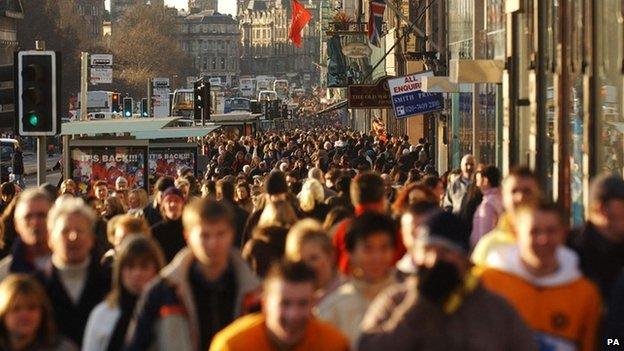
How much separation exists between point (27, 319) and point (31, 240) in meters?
2.32

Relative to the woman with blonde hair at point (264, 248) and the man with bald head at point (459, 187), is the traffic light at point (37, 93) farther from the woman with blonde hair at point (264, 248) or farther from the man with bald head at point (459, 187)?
the woman with blonde hair at point (264, 248)

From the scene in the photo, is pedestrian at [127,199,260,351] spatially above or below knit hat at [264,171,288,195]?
below

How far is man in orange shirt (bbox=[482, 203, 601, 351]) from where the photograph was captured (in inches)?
318

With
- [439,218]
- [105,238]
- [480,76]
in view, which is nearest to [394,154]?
[480,76]

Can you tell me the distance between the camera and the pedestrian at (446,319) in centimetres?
721

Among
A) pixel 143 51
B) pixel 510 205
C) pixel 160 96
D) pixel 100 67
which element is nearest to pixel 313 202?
pixel 510 205

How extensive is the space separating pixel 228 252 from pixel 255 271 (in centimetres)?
174

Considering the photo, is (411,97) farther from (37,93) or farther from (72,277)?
(72,277)

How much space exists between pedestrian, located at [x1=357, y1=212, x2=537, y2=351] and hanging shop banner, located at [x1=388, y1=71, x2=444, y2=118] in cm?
2587

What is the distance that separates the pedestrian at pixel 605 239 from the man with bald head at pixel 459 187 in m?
8.52

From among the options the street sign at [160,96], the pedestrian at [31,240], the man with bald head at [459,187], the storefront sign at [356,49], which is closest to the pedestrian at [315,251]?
the pedestrian at [31,240]

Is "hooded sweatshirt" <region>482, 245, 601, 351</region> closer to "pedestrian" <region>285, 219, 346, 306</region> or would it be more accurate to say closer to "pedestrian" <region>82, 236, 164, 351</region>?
"pedestrian" <region>285, 219, 346, 306</region>

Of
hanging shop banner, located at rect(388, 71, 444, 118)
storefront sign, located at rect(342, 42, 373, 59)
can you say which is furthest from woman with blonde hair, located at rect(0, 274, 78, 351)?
storefront sign, located at rect(342, 42, 373, 59)

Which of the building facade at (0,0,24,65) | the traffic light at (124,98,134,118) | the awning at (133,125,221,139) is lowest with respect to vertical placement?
the awning at (133,125,221,139)
